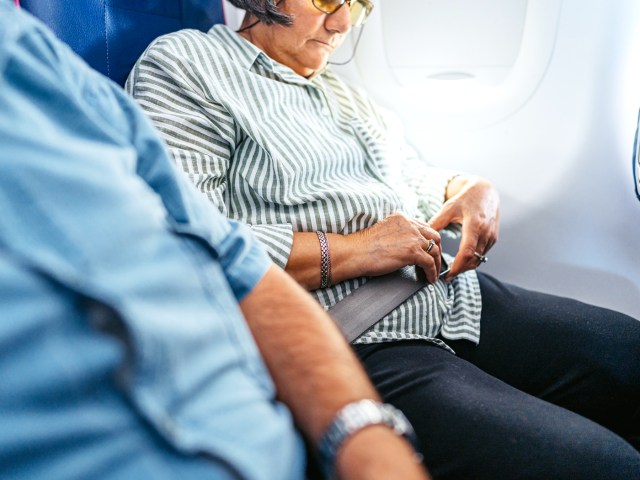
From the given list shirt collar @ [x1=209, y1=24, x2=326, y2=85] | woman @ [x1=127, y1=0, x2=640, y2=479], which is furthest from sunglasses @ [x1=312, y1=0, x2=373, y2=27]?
shirt collar @ [x1=209, y1=24, x2=326, y2=85]

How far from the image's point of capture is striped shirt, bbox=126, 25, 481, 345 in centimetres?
116

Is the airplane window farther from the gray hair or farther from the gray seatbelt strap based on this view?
the gray seatbelt strap

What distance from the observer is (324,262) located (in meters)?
1.18

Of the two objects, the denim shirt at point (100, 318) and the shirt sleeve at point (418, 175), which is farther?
the shirt sleeve at point (418, 175)

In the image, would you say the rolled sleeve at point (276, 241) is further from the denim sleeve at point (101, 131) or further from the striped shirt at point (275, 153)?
the denim sleeve at point (101, 131)

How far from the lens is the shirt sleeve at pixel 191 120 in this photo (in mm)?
1132

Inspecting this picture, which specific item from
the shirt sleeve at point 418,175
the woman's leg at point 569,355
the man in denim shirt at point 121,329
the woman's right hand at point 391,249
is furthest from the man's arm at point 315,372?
the shirt sleeve at point 418,175

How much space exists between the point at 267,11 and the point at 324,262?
0.60m

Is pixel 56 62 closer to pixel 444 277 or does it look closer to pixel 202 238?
pixel 202 238

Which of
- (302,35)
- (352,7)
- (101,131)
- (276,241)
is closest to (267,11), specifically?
(302,35)

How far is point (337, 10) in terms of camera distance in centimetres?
139

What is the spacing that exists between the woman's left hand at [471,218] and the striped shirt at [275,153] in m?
0.07

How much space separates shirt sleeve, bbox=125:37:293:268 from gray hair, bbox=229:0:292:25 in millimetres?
228

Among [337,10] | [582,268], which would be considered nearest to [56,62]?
[337,10]
